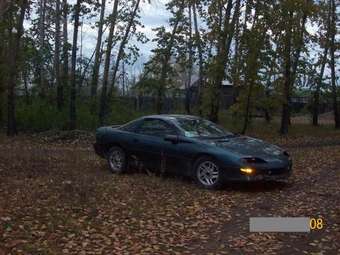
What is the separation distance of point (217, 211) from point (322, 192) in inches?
100

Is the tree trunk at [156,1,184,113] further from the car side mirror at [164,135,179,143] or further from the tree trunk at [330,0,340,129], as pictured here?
the car side mirror at [164,135,179,143]

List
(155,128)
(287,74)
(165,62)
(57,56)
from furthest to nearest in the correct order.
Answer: (165,62) → (57,56) → (287,74) → (155,128)

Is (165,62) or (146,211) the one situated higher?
(165,62)

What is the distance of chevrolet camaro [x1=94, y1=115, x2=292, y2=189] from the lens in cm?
1077

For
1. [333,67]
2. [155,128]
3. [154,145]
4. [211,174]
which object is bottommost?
[211,174]

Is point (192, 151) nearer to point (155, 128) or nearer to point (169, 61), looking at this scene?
point (155, 128)

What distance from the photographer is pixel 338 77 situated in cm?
3425

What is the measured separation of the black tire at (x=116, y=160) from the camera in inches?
505

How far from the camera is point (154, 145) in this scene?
39.9 ft

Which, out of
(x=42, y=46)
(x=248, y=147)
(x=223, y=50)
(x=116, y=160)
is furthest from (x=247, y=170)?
(x=42, y=46)

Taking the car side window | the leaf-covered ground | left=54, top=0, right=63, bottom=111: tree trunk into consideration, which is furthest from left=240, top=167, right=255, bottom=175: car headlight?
left=54, top=0, right=63, bottom=111: tree trunk

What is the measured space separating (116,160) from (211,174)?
9.01 ft

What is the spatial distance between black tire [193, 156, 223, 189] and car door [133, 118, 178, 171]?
0.68m

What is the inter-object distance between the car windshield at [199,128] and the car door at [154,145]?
277mm
